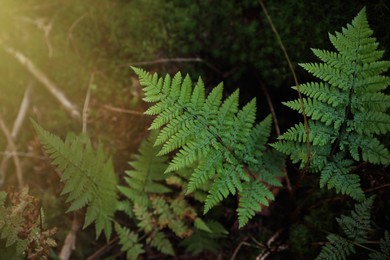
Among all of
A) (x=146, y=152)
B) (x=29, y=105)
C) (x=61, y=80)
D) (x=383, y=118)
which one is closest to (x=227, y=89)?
(x=146, y=152)

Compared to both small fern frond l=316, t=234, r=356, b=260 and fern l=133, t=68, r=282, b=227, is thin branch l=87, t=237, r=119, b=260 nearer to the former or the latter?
fern l=133, t=68, r=282, b=227

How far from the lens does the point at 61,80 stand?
13.9 ft

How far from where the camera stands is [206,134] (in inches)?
108

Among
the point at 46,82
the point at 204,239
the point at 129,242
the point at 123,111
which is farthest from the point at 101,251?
the point at 46,82

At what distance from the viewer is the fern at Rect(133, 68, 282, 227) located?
8.54ft

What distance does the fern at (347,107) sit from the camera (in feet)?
8.11

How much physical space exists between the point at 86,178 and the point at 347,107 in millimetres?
2461

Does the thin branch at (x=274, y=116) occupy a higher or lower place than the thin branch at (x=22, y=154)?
higher

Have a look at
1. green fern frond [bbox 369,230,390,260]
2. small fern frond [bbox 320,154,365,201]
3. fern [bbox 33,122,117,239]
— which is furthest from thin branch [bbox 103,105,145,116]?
green fern frond [bbox 369,230,390,260]

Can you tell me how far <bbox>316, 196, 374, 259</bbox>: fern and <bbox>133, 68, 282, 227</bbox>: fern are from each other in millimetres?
611

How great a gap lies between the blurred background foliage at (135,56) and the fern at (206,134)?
29.8 inches

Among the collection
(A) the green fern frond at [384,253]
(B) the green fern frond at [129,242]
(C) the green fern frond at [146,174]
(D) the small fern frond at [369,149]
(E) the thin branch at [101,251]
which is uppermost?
(D) the small fern frond at [369,149]

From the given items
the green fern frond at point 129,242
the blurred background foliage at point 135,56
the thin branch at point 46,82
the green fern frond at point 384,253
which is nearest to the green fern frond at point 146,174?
the green fern frond at point 129,242

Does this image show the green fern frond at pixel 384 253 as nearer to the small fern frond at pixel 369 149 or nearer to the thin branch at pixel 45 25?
the small fern frond at pixel 369 149
